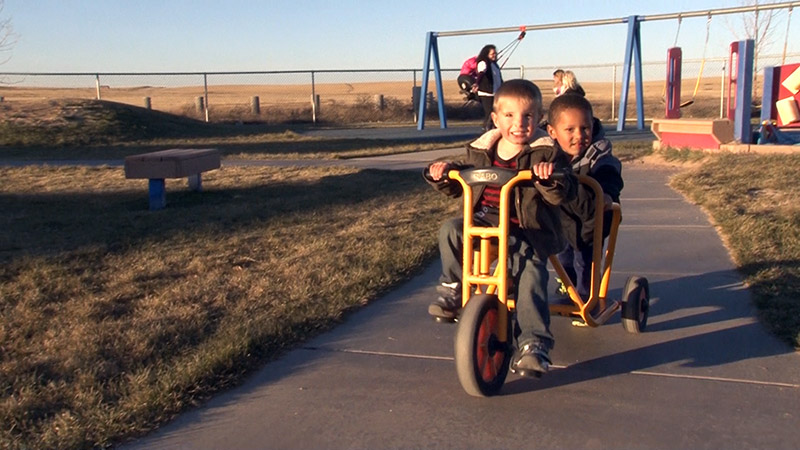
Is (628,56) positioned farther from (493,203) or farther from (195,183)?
(493,203)

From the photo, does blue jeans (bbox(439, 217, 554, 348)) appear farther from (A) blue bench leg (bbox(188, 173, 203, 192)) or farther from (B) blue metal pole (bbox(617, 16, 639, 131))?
(B) blue metal pole (bbox(617, 16, 639, 131))

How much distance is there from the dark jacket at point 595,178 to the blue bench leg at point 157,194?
5.47m

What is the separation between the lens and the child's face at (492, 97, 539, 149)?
3.76 meters

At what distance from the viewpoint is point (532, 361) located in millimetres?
3496

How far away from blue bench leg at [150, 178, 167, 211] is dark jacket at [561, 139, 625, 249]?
5.47m

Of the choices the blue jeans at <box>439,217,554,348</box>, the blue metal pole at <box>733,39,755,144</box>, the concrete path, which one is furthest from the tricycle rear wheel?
the blue metal pole at <box>733,39,755,144</box>

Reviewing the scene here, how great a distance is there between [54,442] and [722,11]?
1480cm

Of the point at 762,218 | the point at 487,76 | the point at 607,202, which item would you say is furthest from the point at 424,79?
the point at 607,202

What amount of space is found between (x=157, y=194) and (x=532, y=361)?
619 cm

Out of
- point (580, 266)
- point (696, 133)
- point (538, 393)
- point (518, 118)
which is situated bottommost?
point (538, 393)

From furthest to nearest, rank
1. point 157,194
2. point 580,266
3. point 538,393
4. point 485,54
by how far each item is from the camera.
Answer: point 485,54
point 157,194
point 580,266
point 538,393

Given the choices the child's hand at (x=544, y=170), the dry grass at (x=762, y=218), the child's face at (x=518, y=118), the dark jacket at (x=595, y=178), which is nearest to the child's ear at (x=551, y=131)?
the dark jacket at (x=595, y=178)

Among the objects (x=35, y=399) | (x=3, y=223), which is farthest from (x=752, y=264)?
(x=3, y=223)

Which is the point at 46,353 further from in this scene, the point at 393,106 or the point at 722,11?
the point at 393,106
